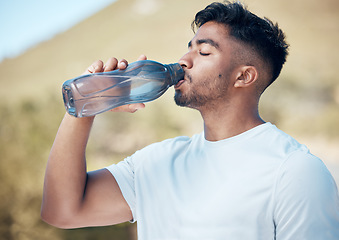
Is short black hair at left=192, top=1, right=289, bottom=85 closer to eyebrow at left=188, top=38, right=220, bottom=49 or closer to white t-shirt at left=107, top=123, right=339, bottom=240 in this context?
eyebrow at left=188, top=38, right=220, bottom=49


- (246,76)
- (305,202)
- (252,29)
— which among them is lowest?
(305,202)

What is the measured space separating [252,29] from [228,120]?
27 cm

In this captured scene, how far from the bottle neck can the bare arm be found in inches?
4.3

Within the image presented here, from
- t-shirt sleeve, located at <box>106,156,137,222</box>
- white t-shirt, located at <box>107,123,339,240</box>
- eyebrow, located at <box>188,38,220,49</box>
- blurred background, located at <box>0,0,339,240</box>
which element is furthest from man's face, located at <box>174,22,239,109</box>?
blurred background, located at <box>0,0,339,240</box>

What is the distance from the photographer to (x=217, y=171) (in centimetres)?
92

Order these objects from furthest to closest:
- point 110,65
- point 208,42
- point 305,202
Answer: point 208,42
point 110,65
point 305,202

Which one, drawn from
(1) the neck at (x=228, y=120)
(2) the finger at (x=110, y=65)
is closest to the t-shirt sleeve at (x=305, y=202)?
(1) the neck at (x=228, y=120)

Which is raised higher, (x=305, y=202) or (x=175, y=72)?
(x=175, y=72)

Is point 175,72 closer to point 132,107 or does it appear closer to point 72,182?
point 132,107

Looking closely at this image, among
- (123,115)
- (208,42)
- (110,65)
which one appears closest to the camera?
(110,65)

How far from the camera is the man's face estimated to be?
984mm

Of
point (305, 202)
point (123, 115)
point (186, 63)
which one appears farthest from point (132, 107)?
point (123, 115)

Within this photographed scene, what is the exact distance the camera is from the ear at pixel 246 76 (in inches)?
40.0

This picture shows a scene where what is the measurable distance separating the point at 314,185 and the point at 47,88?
2.41m
